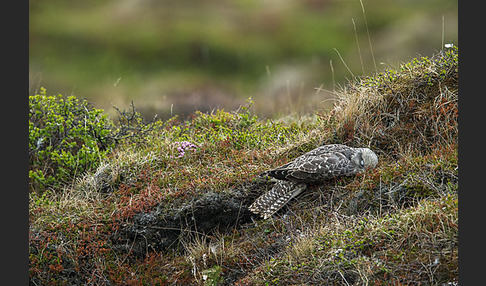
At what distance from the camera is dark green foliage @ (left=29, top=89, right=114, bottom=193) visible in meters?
10.6

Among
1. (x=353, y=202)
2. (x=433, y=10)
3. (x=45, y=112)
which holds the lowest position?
(x=433, y=10)

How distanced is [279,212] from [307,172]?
2.73ft

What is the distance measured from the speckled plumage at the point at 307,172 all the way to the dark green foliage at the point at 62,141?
4.09 metres

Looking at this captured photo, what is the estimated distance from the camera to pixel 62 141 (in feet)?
35.3

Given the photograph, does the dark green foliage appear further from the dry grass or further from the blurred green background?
the blurred green background

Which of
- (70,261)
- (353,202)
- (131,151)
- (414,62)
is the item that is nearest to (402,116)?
(414,62)

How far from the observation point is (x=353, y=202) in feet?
26.5

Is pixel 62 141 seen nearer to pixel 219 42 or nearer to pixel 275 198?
pixel 275 198

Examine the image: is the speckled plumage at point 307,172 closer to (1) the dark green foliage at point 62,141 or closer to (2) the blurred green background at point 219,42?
(1) the dark green foliage at point 62,141

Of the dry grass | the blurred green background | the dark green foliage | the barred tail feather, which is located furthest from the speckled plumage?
the blurred green background

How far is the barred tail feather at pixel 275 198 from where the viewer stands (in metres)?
8.47

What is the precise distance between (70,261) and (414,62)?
721 cm

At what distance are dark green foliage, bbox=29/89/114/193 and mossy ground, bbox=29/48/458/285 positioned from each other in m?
0.45

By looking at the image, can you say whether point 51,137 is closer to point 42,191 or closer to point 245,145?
point 42,191
